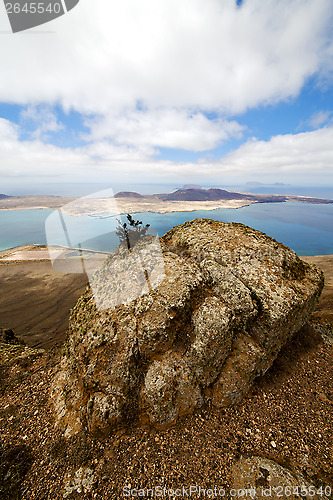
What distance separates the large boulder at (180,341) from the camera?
6090 millimetres

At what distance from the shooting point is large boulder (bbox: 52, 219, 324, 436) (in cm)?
609

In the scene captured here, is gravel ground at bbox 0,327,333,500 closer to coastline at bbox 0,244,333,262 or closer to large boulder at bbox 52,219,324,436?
large boulder at bbox 52,219,324,436

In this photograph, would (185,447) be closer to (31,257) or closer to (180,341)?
(180,341)

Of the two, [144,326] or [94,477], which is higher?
[144,326]

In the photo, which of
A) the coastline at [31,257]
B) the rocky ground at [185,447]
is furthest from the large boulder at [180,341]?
the coastline at [31,257]

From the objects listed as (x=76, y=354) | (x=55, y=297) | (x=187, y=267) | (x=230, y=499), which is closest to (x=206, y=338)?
(x=187, y=267)

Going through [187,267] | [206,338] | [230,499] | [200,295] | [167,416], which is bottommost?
[230,499]

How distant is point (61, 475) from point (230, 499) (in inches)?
174

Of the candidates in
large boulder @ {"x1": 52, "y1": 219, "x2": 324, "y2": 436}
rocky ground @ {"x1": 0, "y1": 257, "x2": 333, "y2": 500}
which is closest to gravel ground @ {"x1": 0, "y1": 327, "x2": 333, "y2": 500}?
rocky ground @ {"x1": 0, "y1": 257, "x2": 333, "y2": 500}

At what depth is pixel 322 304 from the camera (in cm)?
1435

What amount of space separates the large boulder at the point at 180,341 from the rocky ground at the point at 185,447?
16.7 inches

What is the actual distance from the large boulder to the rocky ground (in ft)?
1.39

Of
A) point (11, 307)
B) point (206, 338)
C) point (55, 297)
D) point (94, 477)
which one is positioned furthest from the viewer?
point (55, 297)

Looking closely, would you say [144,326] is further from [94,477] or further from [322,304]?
[322,304]
